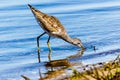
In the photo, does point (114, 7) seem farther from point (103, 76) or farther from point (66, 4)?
point (103, 76)

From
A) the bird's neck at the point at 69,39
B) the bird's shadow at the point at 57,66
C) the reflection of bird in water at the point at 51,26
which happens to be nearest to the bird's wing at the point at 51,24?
the reflection of bird in water at the point at 51,26

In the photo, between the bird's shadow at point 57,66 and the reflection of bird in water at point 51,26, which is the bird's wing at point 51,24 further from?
the bird's shadow at point 57,66

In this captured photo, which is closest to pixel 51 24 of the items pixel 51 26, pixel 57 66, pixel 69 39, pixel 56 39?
pixel 51 26

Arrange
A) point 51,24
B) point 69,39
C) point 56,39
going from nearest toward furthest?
point 51,24, point 69,39, point 56,39

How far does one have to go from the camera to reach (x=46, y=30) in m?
11.6

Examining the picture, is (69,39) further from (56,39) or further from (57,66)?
(57,66)

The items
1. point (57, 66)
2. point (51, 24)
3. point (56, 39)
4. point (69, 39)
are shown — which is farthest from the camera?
point (56, 39)

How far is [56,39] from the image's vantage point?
1301cm

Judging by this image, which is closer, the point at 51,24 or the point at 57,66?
the point at 57,66

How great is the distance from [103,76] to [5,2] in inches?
493

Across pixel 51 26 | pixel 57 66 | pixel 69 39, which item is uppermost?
pixel 51 26

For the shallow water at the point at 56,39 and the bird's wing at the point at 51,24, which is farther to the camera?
the bird's wing at the point at 51,24

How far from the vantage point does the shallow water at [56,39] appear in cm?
999

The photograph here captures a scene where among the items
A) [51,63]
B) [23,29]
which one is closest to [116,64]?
[51,63]
